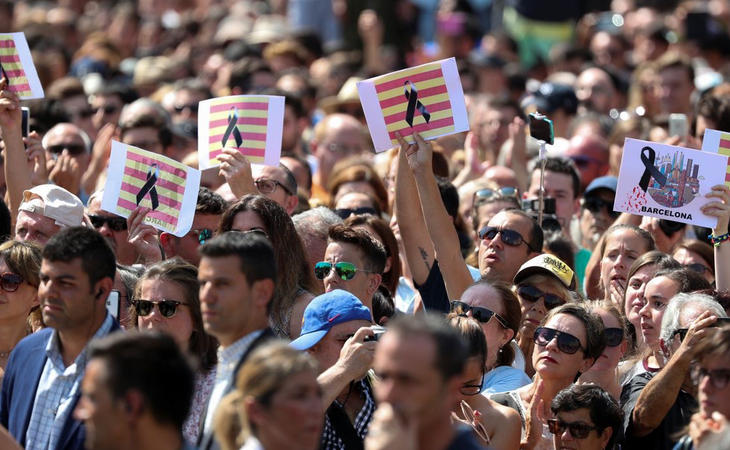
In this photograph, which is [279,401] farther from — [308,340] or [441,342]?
[308,340]

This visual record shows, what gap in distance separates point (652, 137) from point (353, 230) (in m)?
4.08

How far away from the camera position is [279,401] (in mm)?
4367

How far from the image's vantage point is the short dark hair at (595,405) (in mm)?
6047

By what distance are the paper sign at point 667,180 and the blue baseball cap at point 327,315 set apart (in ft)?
7.10

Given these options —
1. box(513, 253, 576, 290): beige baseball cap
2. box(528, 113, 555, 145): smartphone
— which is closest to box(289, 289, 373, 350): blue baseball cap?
box(513, 253, 576, 290): beige baseball cap

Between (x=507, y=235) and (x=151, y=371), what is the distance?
143 inches

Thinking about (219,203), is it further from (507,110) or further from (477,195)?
(507,110)

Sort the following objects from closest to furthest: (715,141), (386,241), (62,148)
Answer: (386,241)
(715,141)
(62,148)

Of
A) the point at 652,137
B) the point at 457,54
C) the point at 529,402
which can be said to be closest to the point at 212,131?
the point at 529,402

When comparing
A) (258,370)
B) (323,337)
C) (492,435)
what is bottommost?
(492,435)

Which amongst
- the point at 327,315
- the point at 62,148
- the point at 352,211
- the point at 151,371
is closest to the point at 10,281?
the point at 327,315

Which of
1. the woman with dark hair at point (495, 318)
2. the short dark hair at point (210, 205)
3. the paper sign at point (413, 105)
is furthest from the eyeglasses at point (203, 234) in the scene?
the woman with dark hair at point (495, 318)

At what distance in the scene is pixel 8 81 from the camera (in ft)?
27.8

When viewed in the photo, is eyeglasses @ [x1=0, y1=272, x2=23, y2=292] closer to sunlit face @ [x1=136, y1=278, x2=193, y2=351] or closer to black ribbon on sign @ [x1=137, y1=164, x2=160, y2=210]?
sunlit face @ [x1=136, y1=278, x2=193, y2=351]
